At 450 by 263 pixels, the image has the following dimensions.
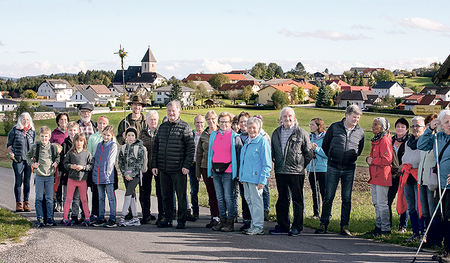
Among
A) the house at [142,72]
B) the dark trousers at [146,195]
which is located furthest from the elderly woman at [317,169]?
the house at [142,72]

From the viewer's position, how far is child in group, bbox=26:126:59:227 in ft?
24.7

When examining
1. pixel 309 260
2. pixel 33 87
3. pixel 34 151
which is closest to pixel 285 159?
pixel 309 260

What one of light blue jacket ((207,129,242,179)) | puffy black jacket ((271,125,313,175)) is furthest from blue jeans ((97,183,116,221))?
puffy black jacket ((271,125,313,175))

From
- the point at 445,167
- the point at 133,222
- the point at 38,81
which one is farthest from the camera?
the point at 38,81

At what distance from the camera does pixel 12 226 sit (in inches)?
278

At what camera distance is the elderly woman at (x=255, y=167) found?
271 inches

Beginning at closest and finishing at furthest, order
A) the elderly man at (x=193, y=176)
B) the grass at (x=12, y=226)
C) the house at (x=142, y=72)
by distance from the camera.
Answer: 1. the grass at (x=12, y=226)
2. the elderly man at (x=193, y=176)
3. the house at (x=142, y=72)

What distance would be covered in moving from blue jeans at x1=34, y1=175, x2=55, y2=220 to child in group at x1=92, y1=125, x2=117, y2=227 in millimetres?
856

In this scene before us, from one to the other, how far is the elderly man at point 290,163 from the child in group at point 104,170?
10.5 ft

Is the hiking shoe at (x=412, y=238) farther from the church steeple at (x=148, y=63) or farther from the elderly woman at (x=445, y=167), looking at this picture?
the church steeple at (x=148, y=63)

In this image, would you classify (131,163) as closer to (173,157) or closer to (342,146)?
(173,157)

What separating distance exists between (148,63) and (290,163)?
16362 centimetres


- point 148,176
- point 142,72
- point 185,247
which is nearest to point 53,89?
point 142,72

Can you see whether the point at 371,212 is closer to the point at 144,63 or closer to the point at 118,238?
the point at 118,238
